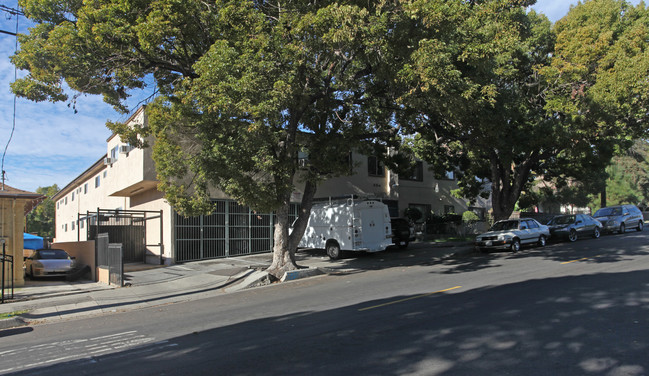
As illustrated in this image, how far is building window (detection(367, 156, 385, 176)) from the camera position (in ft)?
87.9

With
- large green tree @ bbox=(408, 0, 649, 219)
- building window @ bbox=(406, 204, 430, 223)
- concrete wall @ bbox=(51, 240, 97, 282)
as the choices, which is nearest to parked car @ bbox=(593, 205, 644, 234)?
large green tree @ bbox=(408, 0, 649, 219)

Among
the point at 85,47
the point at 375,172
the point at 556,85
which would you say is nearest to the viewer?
the point at 85,47

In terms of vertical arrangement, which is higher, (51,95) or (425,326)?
(51,95)

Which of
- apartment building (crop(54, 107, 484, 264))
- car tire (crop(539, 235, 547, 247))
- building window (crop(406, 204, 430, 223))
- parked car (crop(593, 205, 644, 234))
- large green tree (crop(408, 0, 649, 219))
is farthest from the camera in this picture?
building window (crop(406, 204, 430, 223))

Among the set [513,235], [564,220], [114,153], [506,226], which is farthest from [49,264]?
[564,220]

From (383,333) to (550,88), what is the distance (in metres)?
15.3

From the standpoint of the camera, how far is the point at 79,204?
111 ft

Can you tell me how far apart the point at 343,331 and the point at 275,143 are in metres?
7.31

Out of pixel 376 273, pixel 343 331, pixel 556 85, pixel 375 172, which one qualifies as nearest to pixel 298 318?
pixel 343 331

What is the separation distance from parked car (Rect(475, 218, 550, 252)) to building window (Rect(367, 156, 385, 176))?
9169mm

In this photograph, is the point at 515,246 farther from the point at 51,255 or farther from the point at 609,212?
the point at 51,255

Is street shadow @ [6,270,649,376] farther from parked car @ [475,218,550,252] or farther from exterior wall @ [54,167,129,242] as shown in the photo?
exterior wall @ [54,167,129,242]

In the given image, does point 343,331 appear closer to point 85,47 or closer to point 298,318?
point 298,318

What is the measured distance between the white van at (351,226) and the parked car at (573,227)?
950cm
